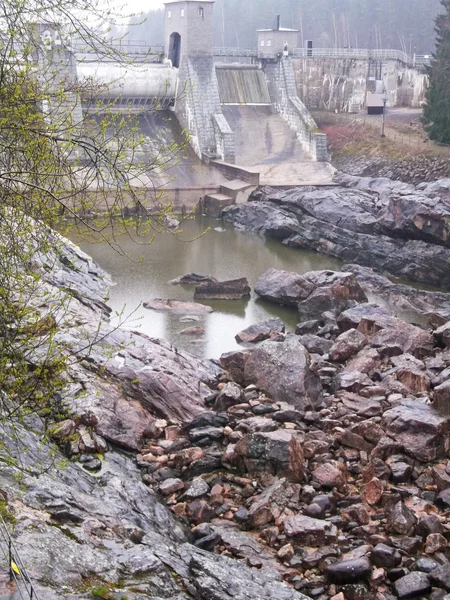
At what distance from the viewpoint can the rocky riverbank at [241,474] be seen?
7.83 metres

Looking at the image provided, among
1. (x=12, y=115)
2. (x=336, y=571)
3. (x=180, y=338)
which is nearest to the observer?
(x=12, y=115)

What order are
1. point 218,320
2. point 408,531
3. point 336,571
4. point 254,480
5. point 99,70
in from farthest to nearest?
1. point 99,70
2. point 218,320
3. point 254,480
4. point 408,531
5. point 336,571

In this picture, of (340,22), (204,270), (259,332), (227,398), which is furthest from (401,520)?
(340,22)

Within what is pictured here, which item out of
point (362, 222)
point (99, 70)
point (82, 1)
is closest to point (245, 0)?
point (99, 70)

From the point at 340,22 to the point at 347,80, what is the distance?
32589 mm

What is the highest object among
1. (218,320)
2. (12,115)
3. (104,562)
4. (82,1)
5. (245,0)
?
(245,0)

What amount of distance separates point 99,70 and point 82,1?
36190 millimetres

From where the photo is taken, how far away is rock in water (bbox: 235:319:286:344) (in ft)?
63.1

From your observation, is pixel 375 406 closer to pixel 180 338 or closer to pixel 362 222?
pixel 180 338

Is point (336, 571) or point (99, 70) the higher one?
point (99, 70)

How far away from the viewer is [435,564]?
9.16 meters

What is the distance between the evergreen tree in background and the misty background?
Result: 3236 cm

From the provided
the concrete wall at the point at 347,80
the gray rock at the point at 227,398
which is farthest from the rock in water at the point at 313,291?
the concrete wall at the point at 347,80

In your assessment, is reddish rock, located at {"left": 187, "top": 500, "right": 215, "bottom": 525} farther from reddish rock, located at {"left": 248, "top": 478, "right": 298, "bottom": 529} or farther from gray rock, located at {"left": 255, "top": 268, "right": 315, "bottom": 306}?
gray rock, located at {"left": 255, "top": 268, "right": 315, "bottom": 306}
